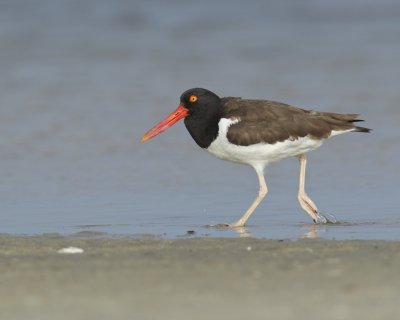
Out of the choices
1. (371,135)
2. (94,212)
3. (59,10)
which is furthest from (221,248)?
(59,10)

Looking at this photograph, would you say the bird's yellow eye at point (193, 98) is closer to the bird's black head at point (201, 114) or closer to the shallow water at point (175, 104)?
the bird's black head at point (201, 114)

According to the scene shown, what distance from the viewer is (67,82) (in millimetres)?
16688

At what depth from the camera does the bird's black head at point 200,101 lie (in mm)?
10094

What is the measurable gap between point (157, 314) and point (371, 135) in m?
8.02

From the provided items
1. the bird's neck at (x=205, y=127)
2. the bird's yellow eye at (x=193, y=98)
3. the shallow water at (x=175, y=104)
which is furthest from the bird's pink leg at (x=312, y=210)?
the bird's yellow eye at (x=193, y=98)

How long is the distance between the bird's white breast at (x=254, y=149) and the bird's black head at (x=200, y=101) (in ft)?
0.84

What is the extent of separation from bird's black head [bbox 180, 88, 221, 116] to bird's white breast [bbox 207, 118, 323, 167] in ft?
0.84

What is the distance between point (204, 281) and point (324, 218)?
3.56 m

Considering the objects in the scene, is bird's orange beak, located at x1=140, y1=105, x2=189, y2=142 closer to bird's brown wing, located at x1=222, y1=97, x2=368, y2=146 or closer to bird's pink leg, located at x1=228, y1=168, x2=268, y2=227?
bird's brown wing, located at x1=222, y1=97, x2=368, y2=146

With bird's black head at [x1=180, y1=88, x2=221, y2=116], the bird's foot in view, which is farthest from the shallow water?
bird's black head at [x1=180, y1=88, x2=221, y2=116]

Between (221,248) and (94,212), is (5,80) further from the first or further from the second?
(221,248)

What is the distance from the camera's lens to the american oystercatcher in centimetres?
976

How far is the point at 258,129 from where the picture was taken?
9797mm

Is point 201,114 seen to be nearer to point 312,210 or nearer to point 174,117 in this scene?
point 174,117
